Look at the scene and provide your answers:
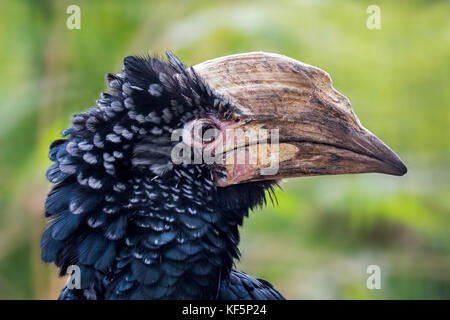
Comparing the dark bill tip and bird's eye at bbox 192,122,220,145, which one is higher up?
bird's eye at bbox 192,122,220,145

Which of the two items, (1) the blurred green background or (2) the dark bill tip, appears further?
(1) the blurred green background

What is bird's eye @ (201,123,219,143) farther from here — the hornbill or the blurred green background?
the blurred green background

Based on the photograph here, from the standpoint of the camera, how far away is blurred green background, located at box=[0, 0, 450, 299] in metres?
4.07

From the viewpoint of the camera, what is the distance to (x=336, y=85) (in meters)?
4.72

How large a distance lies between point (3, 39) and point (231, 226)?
3918 mm

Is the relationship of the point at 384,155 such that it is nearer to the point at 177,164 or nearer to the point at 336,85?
the point at 177,164

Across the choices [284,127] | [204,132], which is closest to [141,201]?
[204,132]

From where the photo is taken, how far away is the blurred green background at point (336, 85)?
407 centimetres

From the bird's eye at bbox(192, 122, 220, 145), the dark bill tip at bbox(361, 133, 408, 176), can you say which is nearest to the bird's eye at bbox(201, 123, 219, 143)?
the bird's eye at bbox(192, 122, 220, 145)

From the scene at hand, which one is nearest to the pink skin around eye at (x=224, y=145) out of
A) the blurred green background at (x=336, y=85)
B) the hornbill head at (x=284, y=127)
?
the hornbill head at (x=284, y=127)

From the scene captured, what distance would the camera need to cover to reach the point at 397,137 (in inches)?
190

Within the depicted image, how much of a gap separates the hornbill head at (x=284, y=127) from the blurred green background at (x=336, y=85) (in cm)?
241
